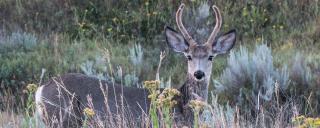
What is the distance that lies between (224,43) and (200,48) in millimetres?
640

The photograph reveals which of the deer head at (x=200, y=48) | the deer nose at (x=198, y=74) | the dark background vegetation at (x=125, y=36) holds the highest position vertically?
the deer head at (x=200, y=48)

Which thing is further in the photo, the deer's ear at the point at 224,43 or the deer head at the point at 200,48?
the deer's ear at the point at 224,43

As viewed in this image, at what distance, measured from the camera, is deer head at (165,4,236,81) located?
8.41 metres

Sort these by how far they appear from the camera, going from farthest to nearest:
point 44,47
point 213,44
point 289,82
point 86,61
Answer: point 44,47 < point 86,61 < point 289,82 < point 213,44

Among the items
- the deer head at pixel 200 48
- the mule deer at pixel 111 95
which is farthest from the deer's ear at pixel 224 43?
the mule deer at pixel 111 95

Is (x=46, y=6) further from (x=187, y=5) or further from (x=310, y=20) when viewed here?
(x=310, y=20)

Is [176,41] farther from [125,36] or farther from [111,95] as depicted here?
[125,36]

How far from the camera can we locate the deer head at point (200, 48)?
8406 millimetres

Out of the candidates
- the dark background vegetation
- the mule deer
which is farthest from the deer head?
the dark background vegetation

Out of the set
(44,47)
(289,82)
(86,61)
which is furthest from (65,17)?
(289,82)

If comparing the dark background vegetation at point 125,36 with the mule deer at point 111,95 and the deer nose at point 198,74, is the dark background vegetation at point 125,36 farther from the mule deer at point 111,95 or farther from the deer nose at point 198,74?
the deer nose at point 198,74

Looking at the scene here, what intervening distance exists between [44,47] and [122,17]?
1.71 meters

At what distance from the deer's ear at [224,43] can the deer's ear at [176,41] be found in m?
0.31

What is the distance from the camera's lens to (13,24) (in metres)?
13.6
